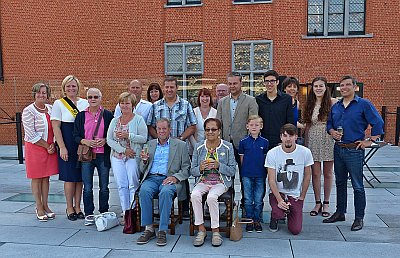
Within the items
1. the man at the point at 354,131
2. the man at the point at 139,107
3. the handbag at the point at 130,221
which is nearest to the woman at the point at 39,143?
the man at the point at 139,107

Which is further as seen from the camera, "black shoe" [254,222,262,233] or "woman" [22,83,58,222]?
"woman" [22,83,58,222]

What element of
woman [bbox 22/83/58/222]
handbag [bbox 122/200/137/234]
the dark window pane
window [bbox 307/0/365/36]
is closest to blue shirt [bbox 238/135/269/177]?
handbag [bbox 122/200/137/234]

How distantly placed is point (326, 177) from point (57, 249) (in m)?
3.72

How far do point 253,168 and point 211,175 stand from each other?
22.5 inches

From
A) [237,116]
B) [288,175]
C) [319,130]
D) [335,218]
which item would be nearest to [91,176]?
[237,116]

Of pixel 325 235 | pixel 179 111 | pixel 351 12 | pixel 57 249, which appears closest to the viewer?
pixel 57 249

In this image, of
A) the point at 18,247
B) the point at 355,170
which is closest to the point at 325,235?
the point at 355,170

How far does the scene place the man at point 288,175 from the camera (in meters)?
4.52

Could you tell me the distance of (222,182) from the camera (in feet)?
14.9

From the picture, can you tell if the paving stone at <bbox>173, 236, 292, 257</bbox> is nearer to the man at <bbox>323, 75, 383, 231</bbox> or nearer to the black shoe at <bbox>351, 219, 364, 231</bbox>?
the black shoe at <bbox>351, 219, 364, 231</bbox>

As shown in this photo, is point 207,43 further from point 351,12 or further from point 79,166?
point 79,166

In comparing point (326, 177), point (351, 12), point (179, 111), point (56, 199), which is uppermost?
point (351, 12)

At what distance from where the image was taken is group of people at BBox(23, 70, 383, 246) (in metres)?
4.51

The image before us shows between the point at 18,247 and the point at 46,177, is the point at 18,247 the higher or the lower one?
the lower one
